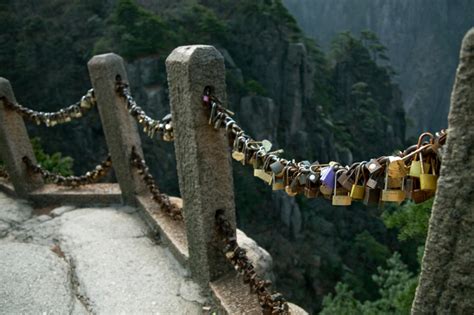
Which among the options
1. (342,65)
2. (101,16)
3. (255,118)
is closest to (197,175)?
(255,118)

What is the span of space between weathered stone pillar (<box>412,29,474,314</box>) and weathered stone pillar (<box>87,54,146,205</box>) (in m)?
2.95

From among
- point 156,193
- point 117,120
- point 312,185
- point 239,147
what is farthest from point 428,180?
point 117,120

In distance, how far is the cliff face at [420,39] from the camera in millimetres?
65188

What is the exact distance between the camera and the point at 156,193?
363cm

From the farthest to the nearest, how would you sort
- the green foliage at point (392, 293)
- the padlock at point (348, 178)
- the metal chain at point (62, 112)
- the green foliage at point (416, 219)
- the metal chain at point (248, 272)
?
the green foliage at point (392, 293)
the green foliage at point (416, 219)
the metal chain at point (62, 112)
the metal chain at point (248, 272)
the padlock at point (348, 178)

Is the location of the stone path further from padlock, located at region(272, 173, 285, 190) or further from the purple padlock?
the purple padlock

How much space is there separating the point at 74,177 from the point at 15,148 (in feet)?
2.26

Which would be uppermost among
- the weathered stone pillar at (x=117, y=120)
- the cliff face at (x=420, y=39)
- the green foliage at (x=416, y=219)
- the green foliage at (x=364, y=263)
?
the weathered stone pillar at (x=117, y=120)

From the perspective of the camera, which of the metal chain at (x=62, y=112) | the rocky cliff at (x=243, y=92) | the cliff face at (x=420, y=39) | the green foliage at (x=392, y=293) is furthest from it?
the cliff face at (x=420, y=39)

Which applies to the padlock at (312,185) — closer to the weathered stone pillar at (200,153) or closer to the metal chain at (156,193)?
the weathered stone pillar at (200,153)

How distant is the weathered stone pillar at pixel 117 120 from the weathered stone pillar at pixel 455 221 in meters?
2.95

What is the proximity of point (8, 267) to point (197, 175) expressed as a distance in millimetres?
1686

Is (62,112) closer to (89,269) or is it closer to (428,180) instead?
(89,269)

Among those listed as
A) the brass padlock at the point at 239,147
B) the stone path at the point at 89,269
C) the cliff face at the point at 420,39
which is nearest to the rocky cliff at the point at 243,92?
the stone path at the point at 89,269
